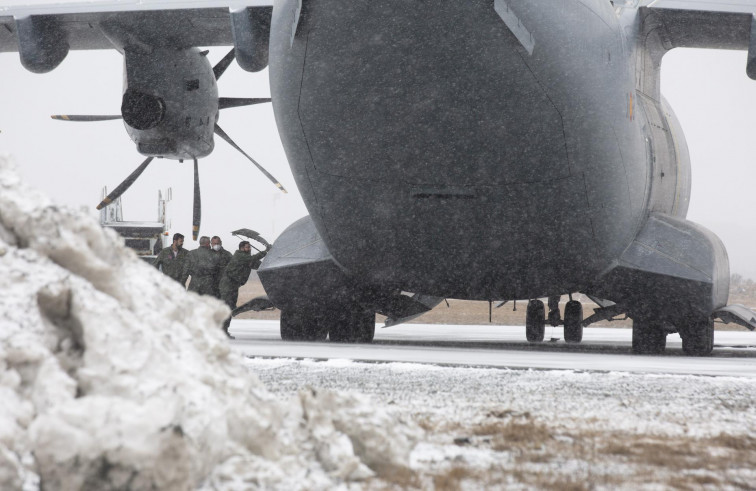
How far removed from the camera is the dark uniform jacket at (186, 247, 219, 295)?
10492 mm

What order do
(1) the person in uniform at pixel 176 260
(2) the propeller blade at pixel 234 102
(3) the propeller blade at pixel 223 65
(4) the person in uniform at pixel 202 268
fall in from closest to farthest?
(4) the person in uniform at pixel 202 268 → (1) the person in uniform at pixel 176 260 → (3) the propeller blade at pixel 223 65 → (2) the propeller blade at pixel 234 102

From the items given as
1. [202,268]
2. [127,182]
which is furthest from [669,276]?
[127,182]

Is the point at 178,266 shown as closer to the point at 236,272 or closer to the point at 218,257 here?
the point at 218,257

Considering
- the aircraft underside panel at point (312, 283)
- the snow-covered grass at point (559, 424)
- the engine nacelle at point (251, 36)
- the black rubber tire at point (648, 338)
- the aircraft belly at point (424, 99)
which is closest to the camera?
the snow-covered grass at point (559, 424)

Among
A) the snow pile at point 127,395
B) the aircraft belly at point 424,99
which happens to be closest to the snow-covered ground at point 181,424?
the snow pile at point 127,395

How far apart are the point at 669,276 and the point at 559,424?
5157 mm

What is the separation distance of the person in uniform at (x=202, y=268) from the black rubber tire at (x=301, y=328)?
127 centimetres

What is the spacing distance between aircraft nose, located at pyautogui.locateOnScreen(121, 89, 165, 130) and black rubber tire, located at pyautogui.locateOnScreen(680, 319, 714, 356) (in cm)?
599

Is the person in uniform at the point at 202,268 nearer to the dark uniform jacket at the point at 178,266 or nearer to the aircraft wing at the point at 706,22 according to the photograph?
the dark uniform jacket at the point at 178,266

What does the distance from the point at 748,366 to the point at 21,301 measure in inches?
236

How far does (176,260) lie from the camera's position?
35.0 feet

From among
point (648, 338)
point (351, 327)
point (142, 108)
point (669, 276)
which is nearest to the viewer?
point (669, 276)

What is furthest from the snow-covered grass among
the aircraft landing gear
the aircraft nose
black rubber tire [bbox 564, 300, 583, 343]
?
black rubber tire [bbox 564, 300, 583, 343]

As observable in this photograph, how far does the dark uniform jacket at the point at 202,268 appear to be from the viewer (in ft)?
34.4
